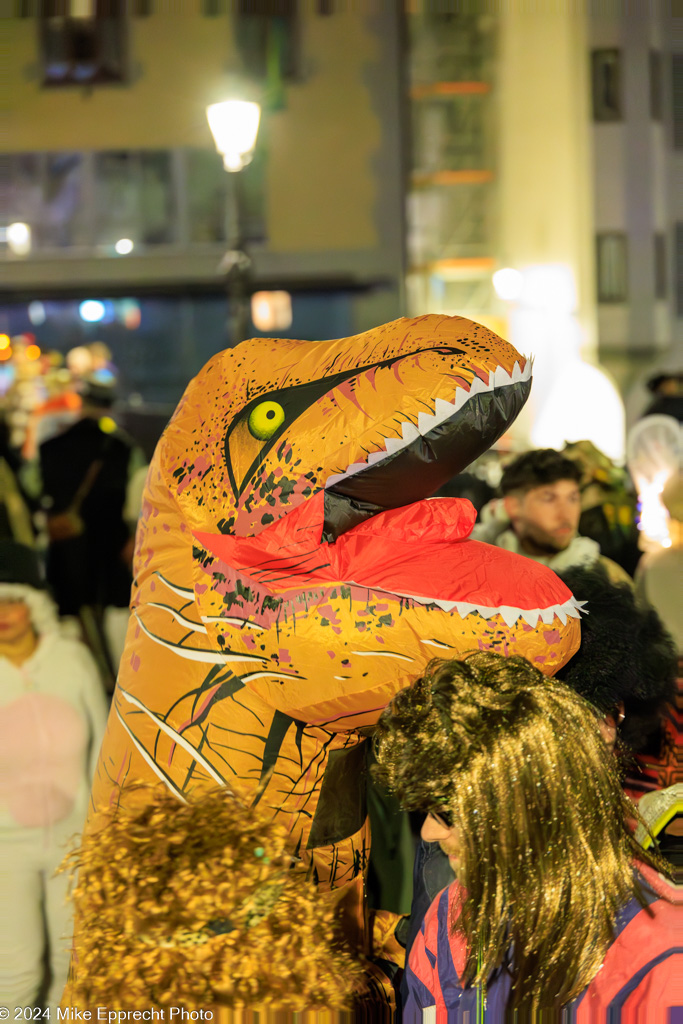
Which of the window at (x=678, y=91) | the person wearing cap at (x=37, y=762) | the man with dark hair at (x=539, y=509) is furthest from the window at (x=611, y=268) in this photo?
the person wearing cap at (x=37, y=762)

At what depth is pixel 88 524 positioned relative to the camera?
12.4 feet

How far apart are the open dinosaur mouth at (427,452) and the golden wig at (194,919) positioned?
1.45ft

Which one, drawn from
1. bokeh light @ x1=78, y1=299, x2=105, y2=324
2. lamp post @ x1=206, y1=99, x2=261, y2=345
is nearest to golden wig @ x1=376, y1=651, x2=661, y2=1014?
lamp post @ x1=206, y1=99, x2=261, y2=345

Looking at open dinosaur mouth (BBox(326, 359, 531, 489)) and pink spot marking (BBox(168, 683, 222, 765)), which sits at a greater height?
open dinosaur mouth (BBox(326, 359, 531, 489))

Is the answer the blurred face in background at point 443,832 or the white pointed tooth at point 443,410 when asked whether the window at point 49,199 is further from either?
the blurred face in background at point 443,832

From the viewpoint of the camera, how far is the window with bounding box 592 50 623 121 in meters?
7.39

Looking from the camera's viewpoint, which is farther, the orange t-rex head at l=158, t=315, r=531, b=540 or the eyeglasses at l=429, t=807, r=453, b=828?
the orange t-rex head at l=158, t=315, r=531, b=540

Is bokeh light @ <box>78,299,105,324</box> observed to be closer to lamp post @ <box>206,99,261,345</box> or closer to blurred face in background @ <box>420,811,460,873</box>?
lamp post @ <box>206,99,261,345</box>

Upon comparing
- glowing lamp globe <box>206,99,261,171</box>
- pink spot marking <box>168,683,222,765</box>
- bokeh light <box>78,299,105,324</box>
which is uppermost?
glowing lamp globe <box>206,99,261,171</box>

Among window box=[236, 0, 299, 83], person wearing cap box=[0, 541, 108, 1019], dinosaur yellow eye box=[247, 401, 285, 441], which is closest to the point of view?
dinosaur yellow eye box=[247, 401, 285, 441]

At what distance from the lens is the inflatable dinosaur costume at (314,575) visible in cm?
126

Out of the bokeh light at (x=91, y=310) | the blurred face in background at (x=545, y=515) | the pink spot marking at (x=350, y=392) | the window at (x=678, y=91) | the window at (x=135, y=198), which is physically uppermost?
the window at (x=135, y=198)

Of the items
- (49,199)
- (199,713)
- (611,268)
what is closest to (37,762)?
(199,713)

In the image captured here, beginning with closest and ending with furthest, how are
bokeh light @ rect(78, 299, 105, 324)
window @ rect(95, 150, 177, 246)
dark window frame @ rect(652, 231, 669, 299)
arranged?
dark window frame @ rect(652, 231, 669, 299), window @ rect(95, 150, 177, 246), bokeh light @ rect(78, 299, 105, 324)
